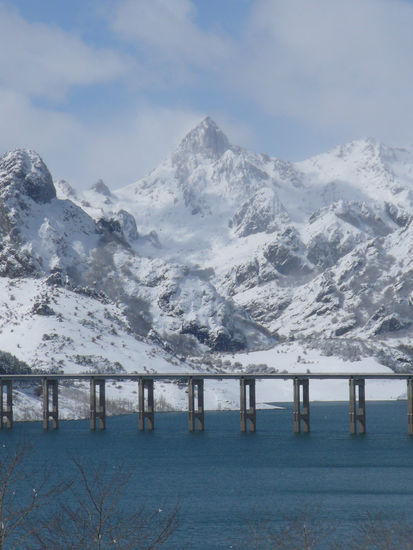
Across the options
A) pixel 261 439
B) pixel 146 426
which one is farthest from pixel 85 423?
pixel 261 439

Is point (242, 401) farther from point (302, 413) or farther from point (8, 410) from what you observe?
point (8, 410)

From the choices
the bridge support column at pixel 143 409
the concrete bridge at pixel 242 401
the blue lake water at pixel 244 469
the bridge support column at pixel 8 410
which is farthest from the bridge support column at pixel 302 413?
the bridge support column at pixel 8 410

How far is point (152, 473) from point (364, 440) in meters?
44.9

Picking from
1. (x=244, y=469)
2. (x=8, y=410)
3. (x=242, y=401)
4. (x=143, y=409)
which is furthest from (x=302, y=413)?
(x=244, y=469)

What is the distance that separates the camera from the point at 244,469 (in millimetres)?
118625

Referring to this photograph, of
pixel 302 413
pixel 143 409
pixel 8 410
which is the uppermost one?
pixel 8 410

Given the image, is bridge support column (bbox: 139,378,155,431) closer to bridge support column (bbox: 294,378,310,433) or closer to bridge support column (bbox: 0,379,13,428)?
bridge support column (bbox: 0,379,13,428)

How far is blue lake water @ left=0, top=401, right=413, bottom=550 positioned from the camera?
89.2m

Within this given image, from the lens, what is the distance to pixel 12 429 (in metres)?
176

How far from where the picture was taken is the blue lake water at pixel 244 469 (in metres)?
89.2

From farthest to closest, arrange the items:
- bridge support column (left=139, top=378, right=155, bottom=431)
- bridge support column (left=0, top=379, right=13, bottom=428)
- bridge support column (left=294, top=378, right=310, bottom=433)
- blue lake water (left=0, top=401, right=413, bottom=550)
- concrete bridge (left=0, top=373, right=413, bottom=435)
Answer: bridge support column (left=0, top=379, right=13, bottom=428) → bridge support column (left=139, top=378, right=155, bottom=431) → bridge support column (left=294, top=378, right=310, bottom=433) → concrete bridge (left=0, top=373, right=413, bottom=435) → blue lake water (left=0, top=401, right=413, bottom=550)

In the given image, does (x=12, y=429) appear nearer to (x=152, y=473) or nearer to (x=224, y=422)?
(x=224, y=422)

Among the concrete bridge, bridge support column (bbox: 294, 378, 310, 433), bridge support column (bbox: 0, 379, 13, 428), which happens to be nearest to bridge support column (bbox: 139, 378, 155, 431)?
the concrete bridge

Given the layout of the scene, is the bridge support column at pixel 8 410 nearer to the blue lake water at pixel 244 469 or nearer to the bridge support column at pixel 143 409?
the blue lake water at pixel 244 469
